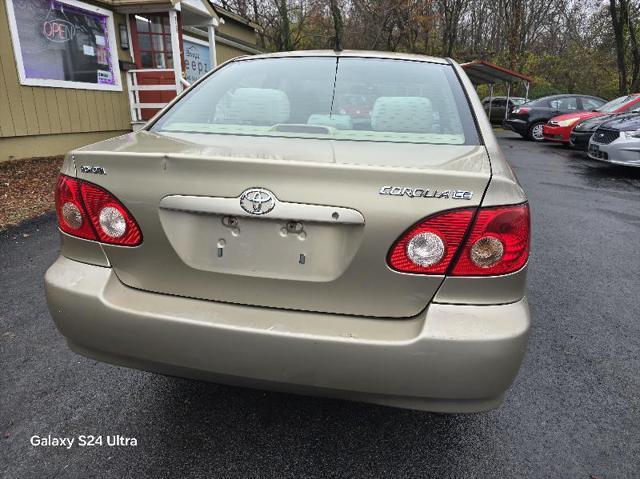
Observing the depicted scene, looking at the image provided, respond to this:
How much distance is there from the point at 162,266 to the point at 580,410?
1.97 meters

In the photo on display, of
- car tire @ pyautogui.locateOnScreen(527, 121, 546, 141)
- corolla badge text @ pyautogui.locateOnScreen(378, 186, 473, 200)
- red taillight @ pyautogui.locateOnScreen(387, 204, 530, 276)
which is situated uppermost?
corolla badge text @ pyautogui.locateOnScreen(378, 186, 473, 200)

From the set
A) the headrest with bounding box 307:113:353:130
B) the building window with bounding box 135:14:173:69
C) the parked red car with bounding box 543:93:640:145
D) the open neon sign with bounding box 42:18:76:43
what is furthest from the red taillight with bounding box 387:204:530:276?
the parked red car with bounding box 543:93:640:145

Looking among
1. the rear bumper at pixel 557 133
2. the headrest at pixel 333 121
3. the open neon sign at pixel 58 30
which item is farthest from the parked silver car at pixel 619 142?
the open neon sign at pixel 58 30

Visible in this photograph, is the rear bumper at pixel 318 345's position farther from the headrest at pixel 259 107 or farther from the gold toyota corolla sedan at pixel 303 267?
the headrest at pixel 259 107

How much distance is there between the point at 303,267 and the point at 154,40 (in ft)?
38.1

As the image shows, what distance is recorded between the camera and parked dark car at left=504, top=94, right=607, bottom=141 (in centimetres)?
1548

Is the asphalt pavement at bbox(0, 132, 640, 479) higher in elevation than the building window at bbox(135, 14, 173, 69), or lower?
lower

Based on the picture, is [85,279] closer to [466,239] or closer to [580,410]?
[466,239]

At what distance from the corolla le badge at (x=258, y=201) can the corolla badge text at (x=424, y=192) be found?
1.13 feet

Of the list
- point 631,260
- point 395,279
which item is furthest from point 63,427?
point 631,260

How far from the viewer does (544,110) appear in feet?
51.6

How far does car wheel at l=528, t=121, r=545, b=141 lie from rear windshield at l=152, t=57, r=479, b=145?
1496 centimetres

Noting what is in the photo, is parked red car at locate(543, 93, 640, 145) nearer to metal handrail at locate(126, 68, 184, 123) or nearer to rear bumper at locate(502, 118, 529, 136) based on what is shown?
rear bumper at locate(502, 118, 529, 136)

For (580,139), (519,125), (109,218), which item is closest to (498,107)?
(519,125)
